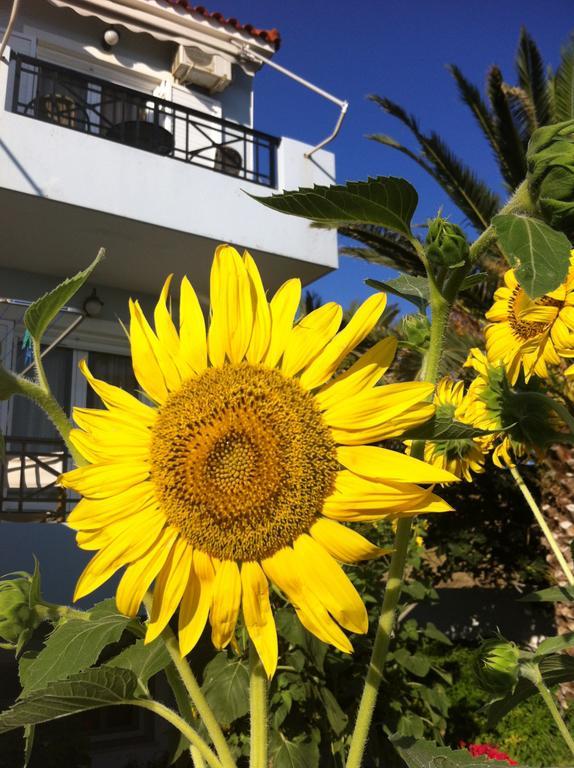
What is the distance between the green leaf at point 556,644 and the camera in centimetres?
71

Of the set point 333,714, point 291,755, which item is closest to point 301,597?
point 291,755

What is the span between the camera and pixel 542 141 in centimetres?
67

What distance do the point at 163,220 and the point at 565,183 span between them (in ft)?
17.1

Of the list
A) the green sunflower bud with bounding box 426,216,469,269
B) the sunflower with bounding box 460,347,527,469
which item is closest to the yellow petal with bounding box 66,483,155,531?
the green sunflower bud with bounding box 426,216,469,269

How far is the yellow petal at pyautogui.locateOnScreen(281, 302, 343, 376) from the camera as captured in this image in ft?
2.18

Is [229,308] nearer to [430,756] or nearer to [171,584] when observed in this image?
[171,584]

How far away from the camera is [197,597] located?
2.16 feet

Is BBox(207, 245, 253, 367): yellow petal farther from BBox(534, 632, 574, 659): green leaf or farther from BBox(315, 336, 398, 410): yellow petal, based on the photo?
BBox(534, 632, 574, 659): green leaf

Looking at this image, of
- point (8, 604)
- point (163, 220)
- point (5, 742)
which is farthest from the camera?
point (163, 220)

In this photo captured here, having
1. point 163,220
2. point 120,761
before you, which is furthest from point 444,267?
point 163,220

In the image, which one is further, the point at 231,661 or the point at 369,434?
the point at 231,661

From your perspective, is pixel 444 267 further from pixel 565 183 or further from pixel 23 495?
pixel 23 495

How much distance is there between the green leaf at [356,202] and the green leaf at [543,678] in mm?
540

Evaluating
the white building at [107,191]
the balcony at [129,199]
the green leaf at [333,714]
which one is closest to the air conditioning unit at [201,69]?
the white building at [107,191]
